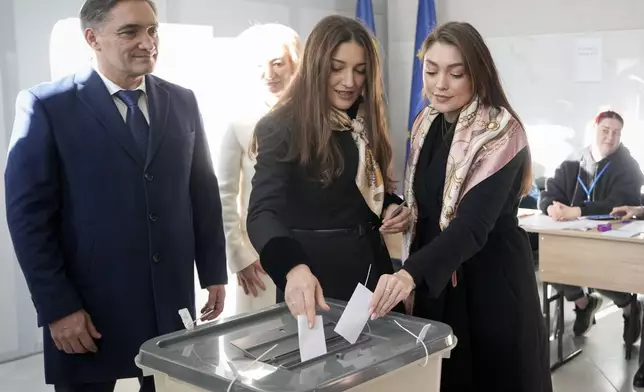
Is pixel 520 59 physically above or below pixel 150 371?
above

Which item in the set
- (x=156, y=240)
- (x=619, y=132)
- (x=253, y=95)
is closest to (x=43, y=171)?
(x=156, y=240)

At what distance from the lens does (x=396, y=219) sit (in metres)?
1.58

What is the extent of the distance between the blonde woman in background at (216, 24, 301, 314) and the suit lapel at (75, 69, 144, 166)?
0.69 meters

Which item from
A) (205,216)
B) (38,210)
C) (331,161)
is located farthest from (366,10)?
(38,210)

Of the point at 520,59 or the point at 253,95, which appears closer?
the point at 253,95

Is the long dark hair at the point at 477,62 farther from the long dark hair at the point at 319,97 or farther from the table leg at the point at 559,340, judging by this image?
the table leg at the point at 559,340

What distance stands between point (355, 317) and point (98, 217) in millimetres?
775

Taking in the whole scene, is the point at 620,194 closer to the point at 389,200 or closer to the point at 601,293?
the point at 601,293

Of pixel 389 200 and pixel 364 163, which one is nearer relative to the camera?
pixel 364 163

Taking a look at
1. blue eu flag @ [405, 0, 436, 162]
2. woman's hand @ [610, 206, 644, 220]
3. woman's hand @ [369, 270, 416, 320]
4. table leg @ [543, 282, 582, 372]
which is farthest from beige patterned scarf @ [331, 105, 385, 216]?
blue eu flag @ [405, 0, 436, 162]

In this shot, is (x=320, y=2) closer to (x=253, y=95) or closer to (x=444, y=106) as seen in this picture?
(x=253, y=95)

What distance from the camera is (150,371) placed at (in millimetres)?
1049

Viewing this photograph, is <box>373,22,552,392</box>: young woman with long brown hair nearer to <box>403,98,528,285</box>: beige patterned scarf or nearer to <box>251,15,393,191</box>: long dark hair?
<box>403,98,528,285</box>: beige patterned scarf

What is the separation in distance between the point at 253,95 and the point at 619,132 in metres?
2.44
